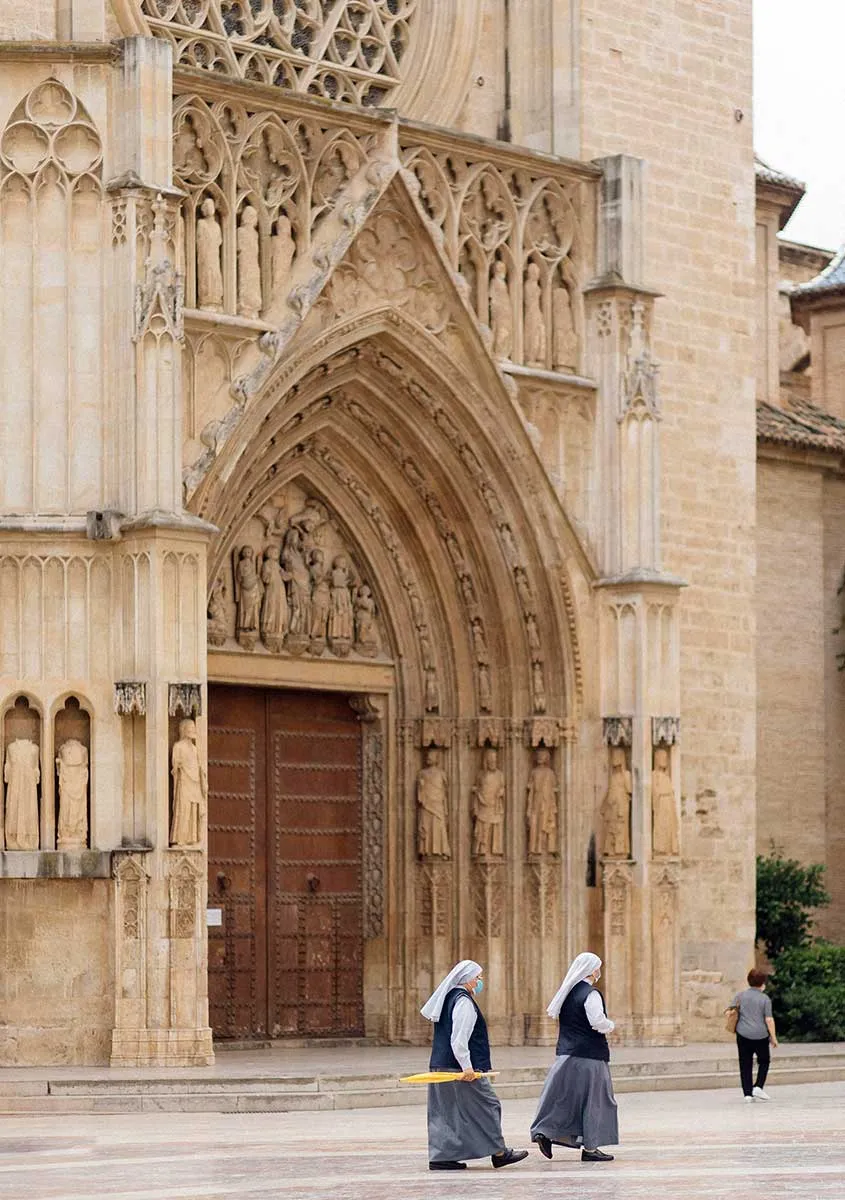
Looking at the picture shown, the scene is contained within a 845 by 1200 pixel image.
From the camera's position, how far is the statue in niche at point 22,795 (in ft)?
72.4

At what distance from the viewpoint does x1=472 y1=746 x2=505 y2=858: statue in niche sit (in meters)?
25.7

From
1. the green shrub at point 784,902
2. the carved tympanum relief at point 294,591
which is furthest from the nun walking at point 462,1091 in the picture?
the green shrub at point 784,902

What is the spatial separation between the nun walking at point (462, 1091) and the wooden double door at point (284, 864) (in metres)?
8.56

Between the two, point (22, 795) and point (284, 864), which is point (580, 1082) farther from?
point (284, 864)

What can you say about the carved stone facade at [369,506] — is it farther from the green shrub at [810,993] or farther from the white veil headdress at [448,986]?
the white veil headdress at [448,986]

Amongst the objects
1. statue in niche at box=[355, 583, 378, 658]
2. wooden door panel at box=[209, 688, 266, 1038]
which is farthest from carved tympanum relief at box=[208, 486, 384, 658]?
wooden door panel at box=[209, 688, 266, 1038]

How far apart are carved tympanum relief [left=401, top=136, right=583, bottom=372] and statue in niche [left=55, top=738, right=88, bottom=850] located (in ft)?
18.5

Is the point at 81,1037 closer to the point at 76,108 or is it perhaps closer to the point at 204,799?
the point at 204,799

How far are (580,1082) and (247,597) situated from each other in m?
9.05

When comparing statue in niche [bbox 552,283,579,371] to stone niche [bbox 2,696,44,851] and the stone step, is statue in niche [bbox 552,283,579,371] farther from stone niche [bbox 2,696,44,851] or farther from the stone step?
the stone step

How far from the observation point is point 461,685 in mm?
26078

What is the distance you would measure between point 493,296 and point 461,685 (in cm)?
351

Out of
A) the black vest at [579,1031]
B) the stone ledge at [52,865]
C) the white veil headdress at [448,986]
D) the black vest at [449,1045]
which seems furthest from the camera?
the stone ledge at [52,865]

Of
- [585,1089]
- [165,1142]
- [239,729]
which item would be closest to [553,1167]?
[585,1089]
